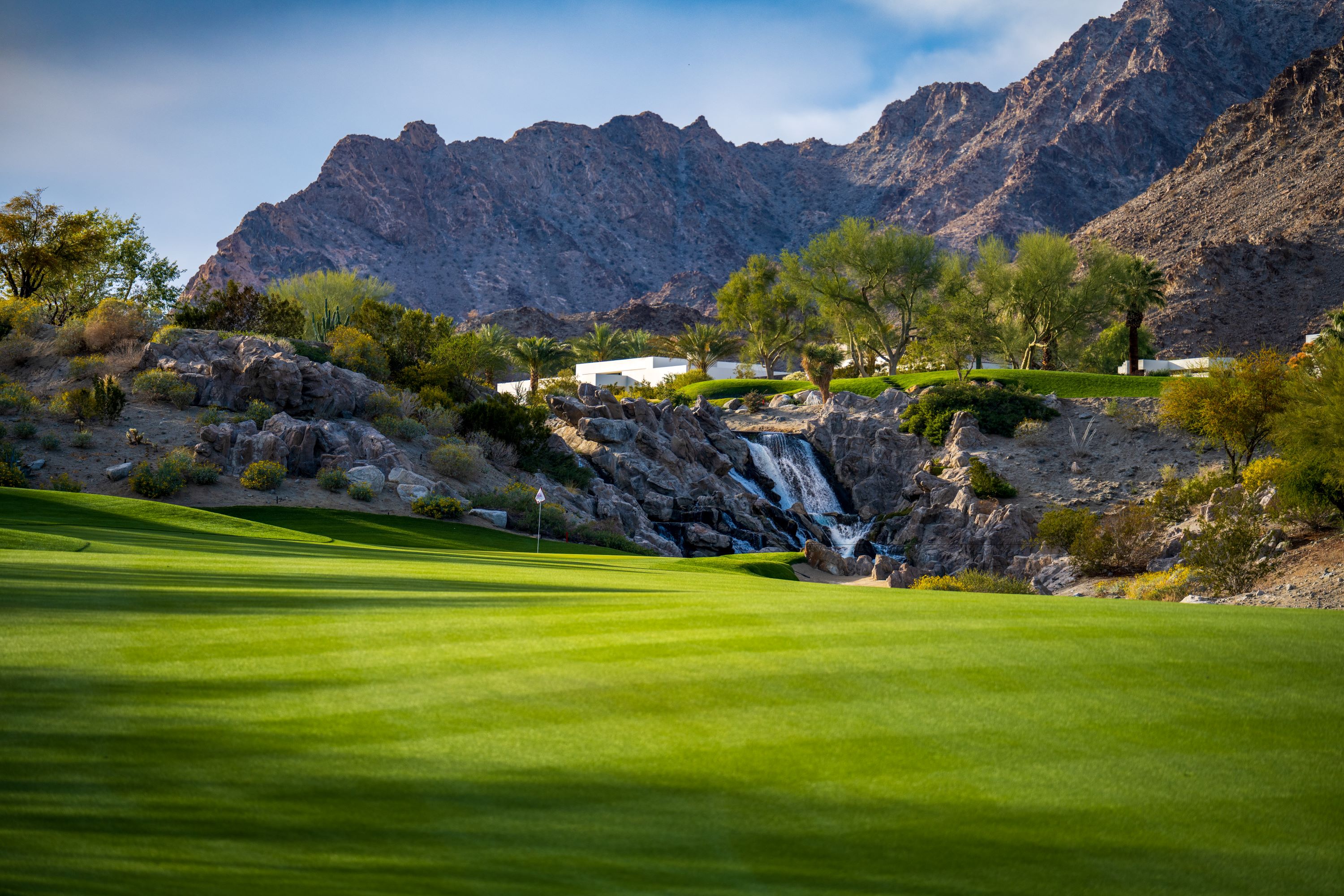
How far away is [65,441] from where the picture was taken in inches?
1030

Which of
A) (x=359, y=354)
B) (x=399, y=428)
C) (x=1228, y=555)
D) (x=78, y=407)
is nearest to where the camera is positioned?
(x=1228, y=555)

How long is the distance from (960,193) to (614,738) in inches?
7768

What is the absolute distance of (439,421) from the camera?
34562 millimetres

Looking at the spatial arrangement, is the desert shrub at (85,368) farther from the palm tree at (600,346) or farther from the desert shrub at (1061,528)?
the palm tree at (600,346)

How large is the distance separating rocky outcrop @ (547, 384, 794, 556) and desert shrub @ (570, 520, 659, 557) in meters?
2.37

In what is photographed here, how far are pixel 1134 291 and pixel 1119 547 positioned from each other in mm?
37652

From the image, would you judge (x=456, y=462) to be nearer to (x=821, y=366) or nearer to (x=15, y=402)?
(x=15, y=402)

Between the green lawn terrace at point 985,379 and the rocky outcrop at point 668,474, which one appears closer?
the rocky outcrop at point 668,474

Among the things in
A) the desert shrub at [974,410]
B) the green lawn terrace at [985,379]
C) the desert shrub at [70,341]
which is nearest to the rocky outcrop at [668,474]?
the desert shrub at [974,410]

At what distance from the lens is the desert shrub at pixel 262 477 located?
2558 centimetres

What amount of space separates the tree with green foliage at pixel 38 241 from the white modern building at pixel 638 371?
32198 mm

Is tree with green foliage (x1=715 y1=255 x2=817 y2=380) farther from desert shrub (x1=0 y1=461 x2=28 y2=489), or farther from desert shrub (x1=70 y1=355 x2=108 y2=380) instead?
desert shrub (x1=0 y1=461 x2=28 y2=489)

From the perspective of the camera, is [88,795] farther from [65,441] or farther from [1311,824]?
[65,441]

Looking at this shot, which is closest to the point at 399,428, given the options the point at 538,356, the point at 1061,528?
the point at 1061,528
